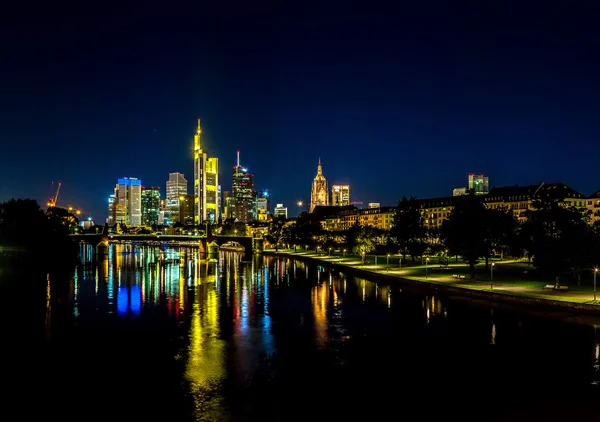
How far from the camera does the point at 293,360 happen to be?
2925 centimetres

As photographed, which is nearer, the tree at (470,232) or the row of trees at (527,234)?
the row of trees at (527,234)

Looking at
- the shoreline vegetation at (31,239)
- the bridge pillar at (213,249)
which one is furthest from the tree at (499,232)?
the bridge pillar at (213,249)

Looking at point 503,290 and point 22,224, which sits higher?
point 22,224

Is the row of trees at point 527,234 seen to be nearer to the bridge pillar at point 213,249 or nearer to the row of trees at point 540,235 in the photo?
the row of trees at point 540,235

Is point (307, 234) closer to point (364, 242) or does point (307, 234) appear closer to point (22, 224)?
point (364, 242)

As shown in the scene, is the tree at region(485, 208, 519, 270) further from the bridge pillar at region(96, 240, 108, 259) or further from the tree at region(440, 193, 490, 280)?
the bridge pillar at region(96, 240, 108, 259)

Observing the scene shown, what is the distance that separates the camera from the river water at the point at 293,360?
22.2 metres

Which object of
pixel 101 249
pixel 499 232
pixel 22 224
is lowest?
pixel 101 249

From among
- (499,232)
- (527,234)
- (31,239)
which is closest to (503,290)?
(527,234)

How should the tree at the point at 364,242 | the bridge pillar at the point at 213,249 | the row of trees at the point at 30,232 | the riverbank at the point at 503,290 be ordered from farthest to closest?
1. the bridge pillar at the point at 213,249
2. the tree at the point at 364,242
3. the row of trees at the point at 30,232
4. the riverbank at the point at 503,290

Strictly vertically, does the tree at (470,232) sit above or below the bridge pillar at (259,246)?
above

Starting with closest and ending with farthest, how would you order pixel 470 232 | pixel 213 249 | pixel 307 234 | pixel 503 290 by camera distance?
pixel 503 290 → pixel 470 232 → pixel 213 249 → pixel 307 234

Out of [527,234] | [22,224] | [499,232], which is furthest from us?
[22,224]

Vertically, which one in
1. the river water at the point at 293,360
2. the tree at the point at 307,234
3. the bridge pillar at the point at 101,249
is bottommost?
the river water at the point at 293,360
